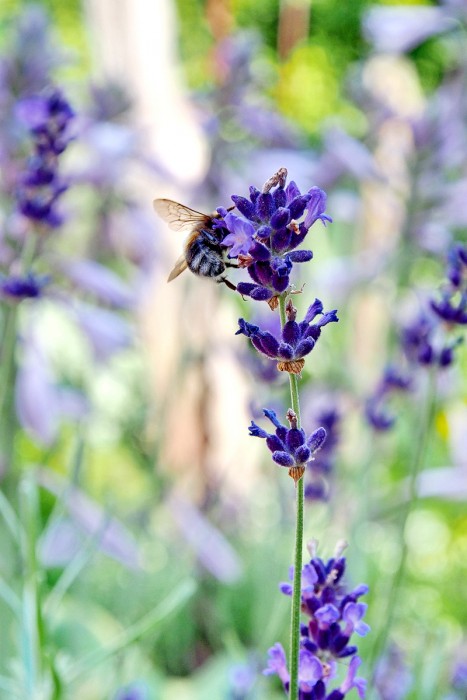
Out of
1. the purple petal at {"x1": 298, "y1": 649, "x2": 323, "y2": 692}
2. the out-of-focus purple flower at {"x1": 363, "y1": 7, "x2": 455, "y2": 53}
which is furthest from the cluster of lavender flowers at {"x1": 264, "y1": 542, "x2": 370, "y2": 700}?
the out-of-focus purple flower at {"x1": 363, "y1": 7, "x2": 455, "y2": 53}

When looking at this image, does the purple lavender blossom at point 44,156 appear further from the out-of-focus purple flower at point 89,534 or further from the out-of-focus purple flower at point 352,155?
the out-of-focus purple flower at point 352,155

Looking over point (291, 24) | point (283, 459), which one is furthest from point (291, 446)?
point (291, 24)

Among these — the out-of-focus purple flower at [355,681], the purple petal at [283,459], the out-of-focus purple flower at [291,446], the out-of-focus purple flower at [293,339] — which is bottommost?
the out-of-focus purple flower at [355,681]

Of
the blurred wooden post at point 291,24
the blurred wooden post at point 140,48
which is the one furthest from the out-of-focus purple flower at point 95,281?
the blurred wooden post at point 291,24

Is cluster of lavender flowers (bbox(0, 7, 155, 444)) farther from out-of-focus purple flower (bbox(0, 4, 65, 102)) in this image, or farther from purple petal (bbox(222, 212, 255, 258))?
purple petal (bbox(222, 212, 255, 258))

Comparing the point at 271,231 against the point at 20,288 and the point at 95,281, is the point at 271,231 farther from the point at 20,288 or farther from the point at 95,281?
the point at 95,281

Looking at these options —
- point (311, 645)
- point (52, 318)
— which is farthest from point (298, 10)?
point (311, 645)

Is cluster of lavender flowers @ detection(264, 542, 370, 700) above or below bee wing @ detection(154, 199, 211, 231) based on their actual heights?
below
